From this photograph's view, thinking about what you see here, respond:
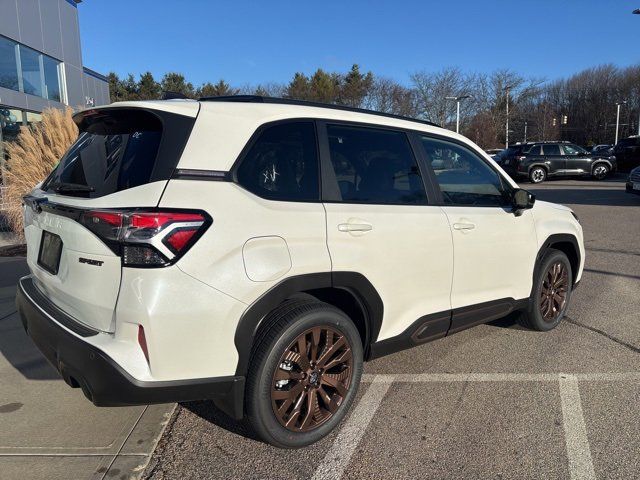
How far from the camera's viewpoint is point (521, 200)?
12.9 ft

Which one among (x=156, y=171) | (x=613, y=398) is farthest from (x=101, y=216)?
(x=613, y=398)

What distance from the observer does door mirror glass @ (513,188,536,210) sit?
3924mm

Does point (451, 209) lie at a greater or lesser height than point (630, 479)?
greater

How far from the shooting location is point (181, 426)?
313 cm

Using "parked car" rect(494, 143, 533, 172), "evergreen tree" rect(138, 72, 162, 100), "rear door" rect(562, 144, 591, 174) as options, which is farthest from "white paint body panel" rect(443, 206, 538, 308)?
"evergreen tree" rect(138, 72, 162, 100)

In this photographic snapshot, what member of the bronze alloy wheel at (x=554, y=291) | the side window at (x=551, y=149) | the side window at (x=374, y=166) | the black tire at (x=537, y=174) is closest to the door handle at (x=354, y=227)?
the side window at (x=374, y=166)

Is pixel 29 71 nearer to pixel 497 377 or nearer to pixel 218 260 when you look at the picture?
pixel 218 260

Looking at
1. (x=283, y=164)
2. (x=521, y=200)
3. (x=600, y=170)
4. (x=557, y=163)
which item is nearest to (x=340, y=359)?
(x=283, y=164)

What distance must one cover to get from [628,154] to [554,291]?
26100 millimetres

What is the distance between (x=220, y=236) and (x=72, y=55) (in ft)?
83.3

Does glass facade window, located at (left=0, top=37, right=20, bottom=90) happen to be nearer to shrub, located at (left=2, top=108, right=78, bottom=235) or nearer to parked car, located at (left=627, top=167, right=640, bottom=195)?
shrub, located at (left=2, top=108, right=78, bottom=235)

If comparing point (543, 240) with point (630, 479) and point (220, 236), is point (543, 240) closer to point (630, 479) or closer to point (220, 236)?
point (630, 479)

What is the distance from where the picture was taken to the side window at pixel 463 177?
11.9 feet

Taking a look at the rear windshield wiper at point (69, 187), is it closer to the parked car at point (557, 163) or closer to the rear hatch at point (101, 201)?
the rear hatch at point (101, 201)
